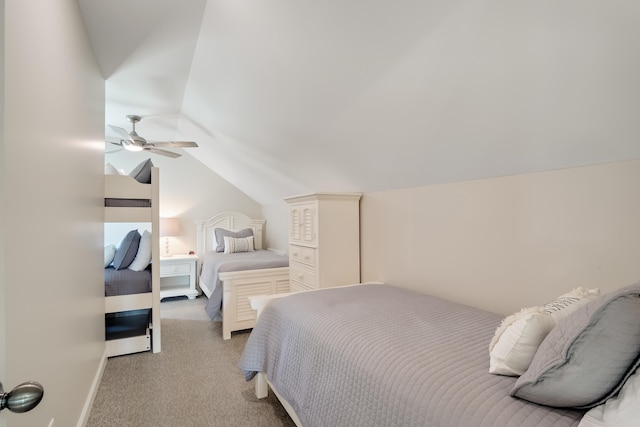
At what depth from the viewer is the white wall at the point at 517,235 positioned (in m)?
1.24

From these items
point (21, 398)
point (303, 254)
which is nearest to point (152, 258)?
point (303, 254)

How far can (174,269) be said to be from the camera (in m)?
4.53

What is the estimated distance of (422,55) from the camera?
1.33 m

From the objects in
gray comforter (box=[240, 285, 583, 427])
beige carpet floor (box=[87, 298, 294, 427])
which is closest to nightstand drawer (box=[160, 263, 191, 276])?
beige carpet floor (box=[87, 298, 294, 427])

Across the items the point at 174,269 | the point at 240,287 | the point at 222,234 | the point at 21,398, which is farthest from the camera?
the point at 222,234

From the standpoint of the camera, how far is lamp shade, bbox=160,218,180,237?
184 inches

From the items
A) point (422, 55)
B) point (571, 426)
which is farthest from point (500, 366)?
point (422, 55)

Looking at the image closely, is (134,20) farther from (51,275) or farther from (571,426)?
(571,426)

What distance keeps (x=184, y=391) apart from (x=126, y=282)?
45.7 inches

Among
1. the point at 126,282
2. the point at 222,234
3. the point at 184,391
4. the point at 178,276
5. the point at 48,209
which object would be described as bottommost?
the point at 184,391

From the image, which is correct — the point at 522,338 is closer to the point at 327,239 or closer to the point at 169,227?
the point at 327,239

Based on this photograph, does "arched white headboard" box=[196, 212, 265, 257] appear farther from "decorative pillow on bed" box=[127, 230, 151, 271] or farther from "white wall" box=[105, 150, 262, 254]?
"decorative pillow on bed" box=[127, 230, 151, 271]

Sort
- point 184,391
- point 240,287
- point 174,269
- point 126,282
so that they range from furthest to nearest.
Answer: point 174,269
point 240,287
point 126,282
point 184,391

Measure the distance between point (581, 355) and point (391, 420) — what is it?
0.55 metres
